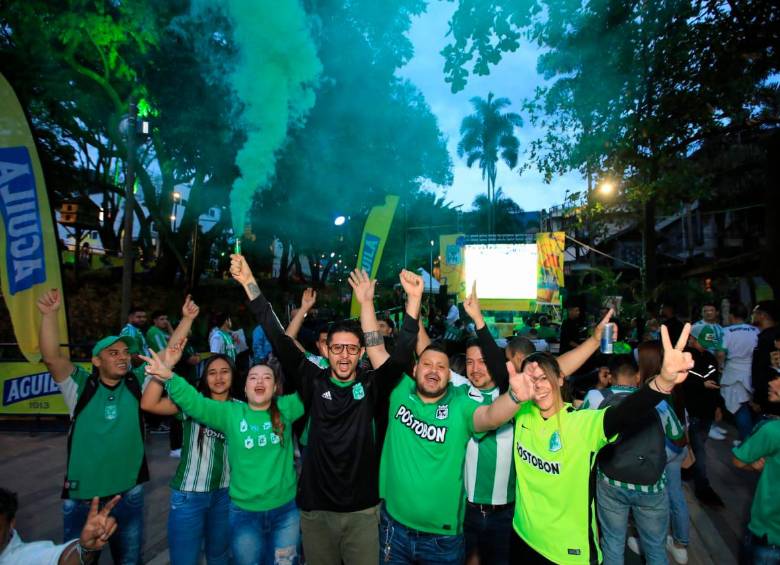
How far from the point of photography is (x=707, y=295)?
18.4 meters

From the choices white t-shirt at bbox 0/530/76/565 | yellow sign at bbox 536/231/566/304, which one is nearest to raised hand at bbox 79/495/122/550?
white t-shirt at bbox 0/530/76/565

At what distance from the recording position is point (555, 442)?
274 cm

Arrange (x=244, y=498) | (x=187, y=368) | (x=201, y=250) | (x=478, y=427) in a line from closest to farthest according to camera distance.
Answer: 1. (x=478, y=427)
2. (x=244, y=498)
3. (x=187, y=368)
4. (x=201, y=250)

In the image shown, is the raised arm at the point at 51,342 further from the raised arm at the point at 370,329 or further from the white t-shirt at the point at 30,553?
the raised arm at the point at 370,329

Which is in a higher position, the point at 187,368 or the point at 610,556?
the point at 187,368

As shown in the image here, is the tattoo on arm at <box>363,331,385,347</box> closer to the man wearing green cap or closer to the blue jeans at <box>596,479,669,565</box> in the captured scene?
the man wearing green cap

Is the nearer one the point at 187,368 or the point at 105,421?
the point at 105,421

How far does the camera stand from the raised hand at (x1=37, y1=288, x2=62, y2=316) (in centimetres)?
341

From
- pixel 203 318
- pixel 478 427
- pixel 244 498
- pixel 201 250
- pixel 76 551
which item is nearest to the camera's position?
pixel 76 551

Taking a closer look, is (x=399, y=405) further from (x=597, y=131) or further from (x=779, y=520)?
(x=597, y=131)

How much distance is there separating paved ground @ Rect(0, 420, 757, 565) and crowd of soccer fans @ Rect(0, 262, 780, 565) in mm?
1487

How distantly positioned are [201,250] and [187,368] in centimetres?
1117

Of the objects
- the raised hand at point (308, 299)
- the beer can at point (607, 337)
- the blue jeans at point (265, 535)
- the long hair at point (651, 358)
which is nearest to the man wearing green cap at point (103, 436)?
the blue jeans at point (265, 535)

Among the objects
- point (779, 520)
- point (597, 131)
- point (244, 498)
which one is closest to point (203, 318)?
point (597, 131)
